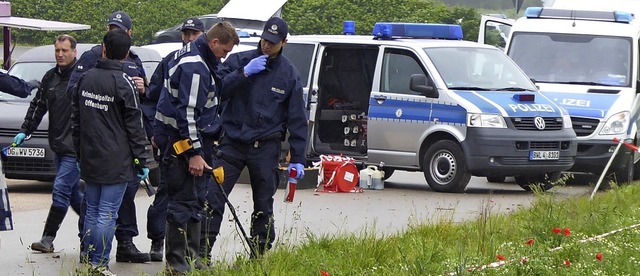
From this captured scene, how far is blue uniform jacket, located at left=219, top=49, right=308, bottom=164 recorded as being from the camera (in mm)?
9227

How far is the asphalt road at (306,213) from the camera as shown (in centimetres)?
967

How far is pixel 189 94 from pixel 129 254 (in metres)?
1.82

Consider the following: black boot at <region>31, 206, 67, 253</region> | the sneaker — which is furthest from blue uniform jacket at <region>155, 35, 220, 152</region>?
the sneaker

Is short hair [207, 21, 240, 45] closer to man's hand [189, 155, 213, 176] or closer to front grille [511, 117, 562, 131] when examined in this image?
man's hand [189, 155, 213, 176]

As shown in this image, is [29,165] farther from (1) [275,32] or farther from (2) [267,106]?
(1) [275,32]

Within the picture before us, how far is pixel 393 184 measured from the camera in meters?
17.3

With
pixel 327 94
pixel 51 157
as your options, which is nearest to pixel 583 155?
pixel 327 94

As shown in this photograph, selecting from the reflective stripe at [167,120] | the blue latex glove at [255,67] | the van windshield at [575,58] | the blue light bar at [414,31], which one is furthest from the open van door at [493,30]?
the reflective stripe at [167,120]

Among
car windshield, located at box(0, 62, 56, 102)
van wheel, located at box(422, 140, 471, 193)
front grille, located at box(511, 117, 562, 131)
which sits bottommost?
van wheel, located at box(422, 140, 471, 193)

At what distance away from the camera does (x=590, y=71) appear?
17.7 metres

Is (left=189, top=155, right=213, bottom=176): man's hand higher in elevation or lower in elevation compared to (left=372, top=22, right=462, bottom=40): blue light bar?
lower

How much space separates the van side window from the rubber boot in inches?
305

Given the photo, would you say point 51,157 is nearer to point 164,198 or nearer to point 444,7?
point 164,198

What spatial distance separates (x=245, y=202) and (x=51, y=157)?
216cm
